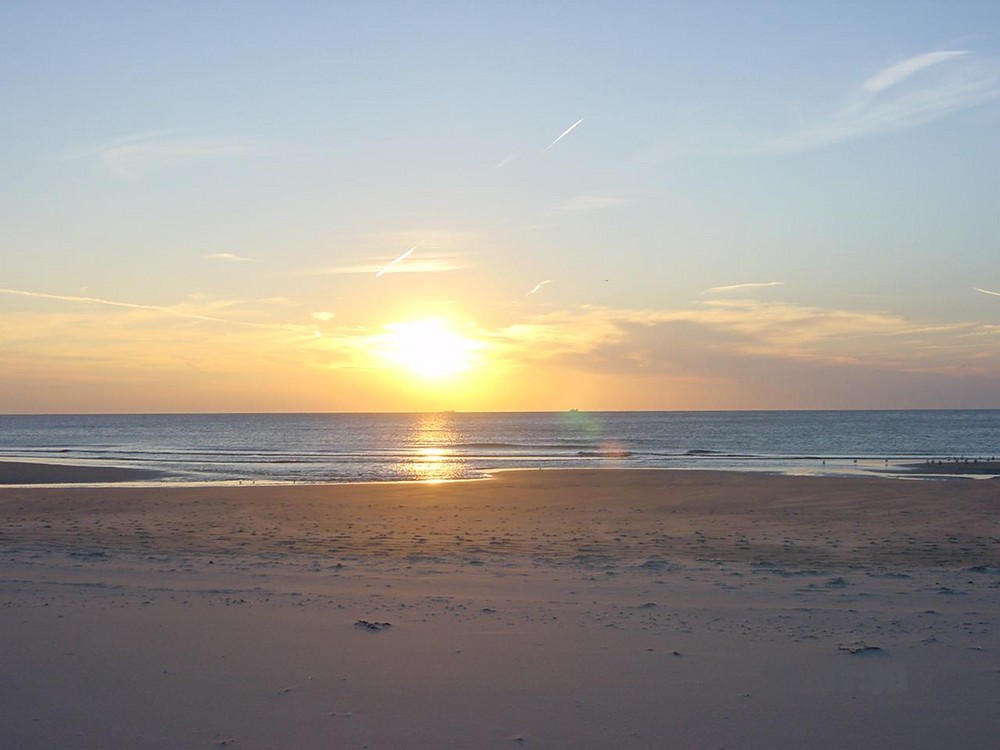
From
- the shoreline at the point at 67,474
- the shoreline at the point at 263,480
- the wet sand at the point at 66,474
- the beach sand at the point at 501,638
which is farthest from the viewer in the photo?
the wet sand at the point at 66,474

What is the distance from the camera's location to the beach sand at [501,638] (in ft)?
21.9

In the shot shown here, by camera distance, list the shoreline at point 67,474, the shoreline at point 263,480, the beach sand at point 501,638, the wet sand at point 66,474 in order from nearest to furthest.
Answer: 1. the beach sand at point 501,638
2. the shoreline at point 263,480
3. the shoreline at point 67,474
4. the wet sand at point 66,474

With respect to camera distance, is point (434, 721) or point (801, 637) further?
point (801, 637)

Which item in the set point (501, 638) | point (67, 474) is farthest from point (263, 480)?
point (501, 638)

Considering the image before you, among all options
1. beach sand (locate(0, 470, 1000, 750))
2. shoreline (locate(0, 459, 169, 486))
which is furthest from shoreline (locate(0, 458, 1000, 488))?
beach sand (locate(0, 470, 1000, 750))

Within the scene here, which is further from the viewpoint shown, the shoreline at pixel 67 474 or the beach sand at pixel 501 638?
the shoreline at pixel 67 474

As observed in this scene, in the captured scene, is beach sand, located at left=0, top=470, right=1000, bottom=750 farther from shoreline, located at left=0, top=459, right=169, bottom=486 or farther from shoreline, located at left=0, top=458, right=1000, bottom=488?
shoreline, located at left=0, top=459, right=169, bottom=486

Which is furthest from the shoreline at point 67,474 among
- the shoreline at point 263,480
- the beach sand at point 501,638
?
the beach sand at point 501,638

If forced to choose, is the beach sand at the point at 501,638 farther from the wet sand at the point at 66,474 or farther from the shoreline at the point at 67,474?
the wet sand at the point at 66,474

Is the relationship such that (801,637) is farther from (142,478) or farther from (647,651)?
(142,478)

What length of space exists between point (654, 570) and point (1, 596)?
9.30 meters

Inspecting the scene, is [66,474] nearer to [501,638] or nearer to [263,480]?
[263,480]

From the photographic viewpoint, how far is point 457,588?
39.1 feet

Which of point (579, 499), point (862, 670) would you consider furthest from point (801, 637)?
point (579, 499)
